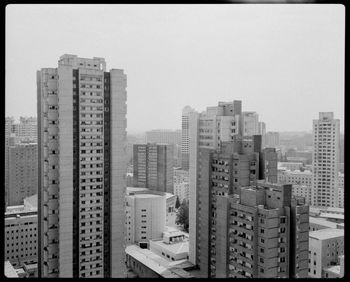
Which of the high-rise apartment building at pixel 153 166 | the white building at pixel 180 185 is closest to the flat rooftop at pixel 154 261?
the high-rise apartment building at pixel 153 166

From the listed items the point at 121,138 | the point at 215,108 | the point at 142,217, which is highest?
the point at 215,108

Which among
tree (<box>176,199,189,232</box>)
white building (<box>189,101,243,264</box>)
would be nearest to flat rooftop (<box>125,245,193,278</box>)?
white building (<box>189,101,243,264</box>)

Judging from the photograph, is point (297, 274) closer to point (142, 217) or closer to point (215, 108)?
point (215, 108)

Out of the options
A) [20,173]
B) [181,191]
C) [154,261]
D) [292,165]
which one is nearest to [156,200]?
[154,261]

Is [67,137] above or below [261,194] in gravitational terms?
above

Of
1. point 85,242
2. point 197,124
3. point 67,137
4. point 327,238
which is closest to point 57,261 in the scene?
point 85,242
